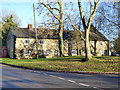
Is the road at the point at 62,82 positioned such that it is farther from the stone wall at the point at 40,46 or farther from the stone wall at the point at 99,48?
the stone wall at the point at 99,48

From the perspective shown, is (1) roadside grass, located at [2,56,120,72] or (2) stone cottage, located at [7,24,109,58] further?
(2) stone cottage, located at [7,24,109,58]

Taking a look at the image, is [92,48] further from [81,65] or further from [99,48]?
[81,65]

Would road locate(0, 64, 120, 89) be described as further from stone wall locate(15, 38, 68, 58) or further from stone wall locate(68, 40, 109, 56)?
stone wall locate(68, 40, 109, 56)

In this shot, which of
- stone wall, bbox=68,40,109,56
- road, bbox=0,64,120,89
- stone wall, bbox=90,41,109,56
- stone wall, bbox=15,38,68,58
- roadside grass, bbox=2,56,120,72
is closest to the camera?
road, bbox=0,64,120,89

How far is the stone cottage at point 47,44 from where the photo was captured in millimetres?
48938

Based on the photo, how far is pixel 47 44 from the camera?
5194cm

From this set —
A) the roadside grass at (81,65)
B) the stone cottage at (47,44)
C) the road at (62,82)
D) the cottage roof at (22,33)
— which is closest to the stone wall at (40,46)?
the stone cottage at (47,44)

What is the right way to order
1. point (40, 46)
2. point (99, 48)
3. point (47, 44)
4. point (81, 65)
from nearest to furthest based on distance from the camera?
point (81, 65) → point (40, 46) → point (47, 44) → point (99, 48)

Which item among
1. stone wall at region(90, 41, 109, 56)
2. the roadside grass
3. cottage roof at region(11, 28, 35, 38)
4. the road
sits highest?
cottage roof at region(11, 28, 35, 38)

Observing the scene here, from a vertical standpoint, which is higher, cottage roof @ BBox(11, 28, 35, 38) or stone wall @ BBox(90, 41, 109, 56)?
cottage roof @ BBox(11, 28, 35, 38)

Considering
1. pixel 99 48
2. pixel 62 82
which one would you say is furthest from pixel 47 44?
pixel 62 82

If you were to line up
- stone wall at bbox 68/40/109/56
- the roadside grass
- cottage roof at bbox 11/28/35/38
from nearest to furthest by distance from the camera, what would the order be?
the roadside grass < cottage roof at bbox 11/28/35/38 < stone wall at bbox 68/40/109/56

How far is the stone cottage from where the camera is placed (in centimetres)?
4894

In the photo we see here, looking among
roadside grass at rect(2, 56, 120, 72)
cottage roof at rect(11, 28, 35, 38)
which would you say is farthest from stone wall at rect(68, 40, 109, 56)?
roadside grass at rect(2, 56, 120, 72)
